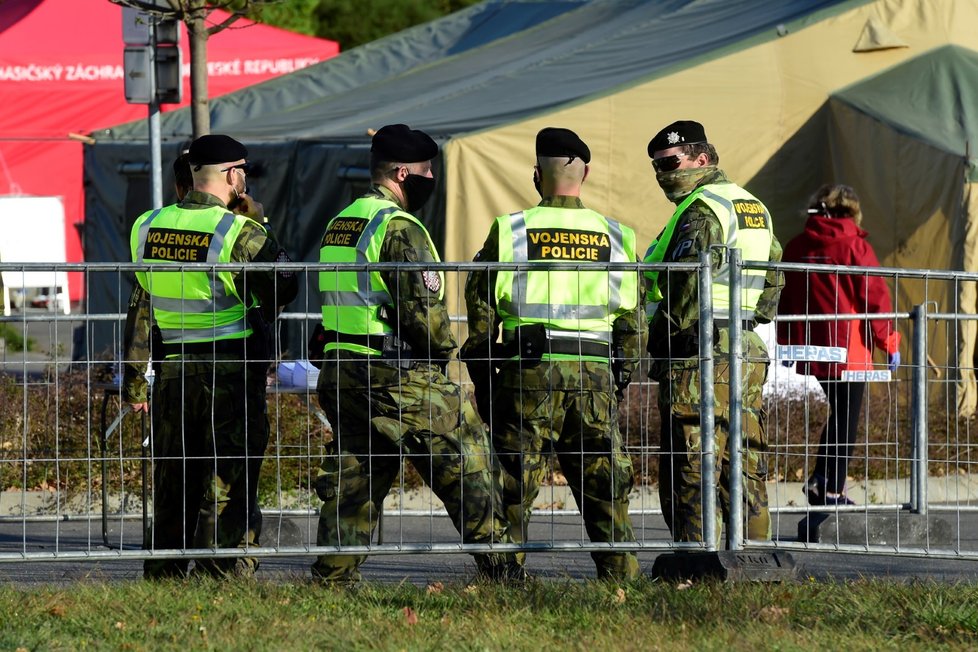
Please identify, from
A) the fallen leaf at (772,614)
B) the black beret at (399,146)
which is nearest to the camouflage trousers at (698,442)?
the fallen leaf at (772,614)

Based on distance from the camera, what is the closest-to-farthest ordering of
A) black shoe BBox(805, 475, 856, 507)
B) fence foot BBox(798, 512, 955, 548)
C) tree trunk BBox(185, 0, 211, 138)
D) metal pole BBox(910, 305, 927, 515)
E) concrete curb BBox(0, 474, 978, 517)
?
fence foot BBox(798, 512, 955, 548) → metal pole BBox(910, 305, 927, 515) → black shoe BBox(805, 475, 856, 507) → concrete curb BBox(0, 474, 978, 517) → tree trunk BBox(185, 0, 211, 138)

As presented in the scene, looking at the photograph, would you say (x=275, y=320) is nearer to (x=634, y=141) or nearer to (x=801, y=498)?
(x=801, y=498)

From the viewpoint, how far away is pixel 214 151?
6.76m

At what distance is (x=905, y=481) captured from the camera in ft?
31.9

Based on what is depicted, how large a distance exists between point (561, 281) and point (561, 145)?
1.89 feet

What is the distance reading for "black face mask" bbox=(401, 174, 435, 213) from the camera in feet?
21.5

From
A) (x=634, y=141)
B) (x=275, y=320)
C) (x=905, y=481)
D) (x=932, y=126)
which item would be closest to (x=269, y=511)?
(x=275, y=320)

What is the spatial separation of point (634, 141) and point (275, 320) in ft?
22.0

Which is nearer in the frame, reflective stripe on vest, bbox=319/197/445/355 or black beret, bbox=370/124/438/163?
reflective stripe on vest, bbox=319/197/445/355

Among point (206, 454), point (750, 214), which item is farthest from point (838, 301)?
point (206, 454)

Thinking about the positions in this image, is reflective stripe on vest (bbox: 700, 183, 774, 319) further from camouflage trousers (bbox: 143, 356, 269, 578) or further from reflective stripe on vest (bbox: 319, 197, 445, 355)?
camouflage trousers (bbox: 143, 356, 269, 578)

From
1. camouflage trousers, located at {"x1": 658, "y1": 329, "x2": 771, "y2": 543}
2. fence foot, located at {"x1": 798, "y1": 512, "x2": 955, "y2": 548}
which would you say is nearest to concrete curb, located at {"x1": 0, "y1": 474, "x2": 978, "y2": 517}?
fence foot, located at {"x1": 798, "y1": 512, "x2": 955, "y2": 548}

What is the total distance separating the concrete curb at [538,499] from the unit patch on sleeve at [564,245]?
9.30 feet

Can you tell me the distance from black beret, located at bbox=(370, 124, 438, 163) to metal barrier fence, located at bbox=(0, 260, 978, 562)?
0.56 m
